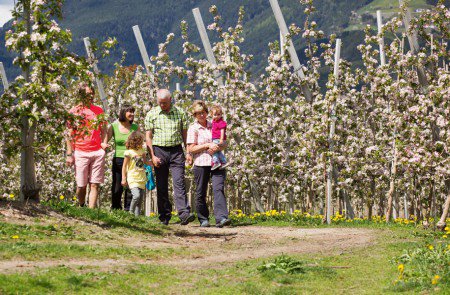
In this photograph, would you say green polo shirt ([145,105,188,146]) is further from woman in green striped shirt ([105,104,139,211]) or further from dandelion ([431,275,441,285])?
dandelion ([431,275,441,285])

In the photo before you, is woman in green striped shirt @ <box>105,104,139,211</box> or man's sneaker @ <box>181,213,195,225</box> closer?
man's sneaker @ <box>181,213,195,225</box>

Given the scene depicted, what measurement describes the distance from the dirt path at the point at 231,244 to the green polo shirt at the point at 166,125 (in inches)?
69.4

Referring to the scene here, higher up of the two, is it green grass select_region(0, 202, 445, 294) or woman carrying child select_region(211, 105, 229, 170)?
woman carrying child select_region(211, 105, 229, 170)

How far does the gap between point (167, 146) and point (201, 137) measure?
76 cm

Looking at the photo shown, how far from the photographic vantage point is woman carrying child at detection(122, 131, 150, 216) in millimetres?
16031

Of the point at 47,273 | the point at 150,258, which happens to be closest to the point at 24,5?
the point at 150,258

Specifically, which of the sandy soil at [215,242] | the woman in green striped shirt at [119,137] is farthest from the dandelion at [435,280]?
the woman in green striped shirt at [119,137]

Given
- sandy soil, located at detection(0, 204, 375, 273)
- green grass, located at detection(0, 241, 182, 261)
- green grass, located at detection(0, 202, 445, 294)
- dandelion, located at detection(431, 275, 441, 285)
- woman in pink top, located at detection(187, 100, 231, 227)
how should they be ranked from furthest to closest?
woman in pink top, located at detection(187, 100, 231, 227), sandy soil, located at detection(0, 204, 375, 273), green grass, located at detection(0, 241, 182, 261), dandelion, located at detection(431, 275, 441, 285), green grass, located at detection(0, 202, 445, 294)

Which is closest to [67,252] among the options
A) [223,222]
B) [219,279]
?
[219,279]

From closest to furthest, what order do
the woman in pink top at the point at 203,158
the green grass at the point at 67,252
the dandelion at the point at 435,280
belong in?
the dandelion at the point at 435,280 → the green grass at the point at 67,252 → the woman in pink top at the point at 203,158

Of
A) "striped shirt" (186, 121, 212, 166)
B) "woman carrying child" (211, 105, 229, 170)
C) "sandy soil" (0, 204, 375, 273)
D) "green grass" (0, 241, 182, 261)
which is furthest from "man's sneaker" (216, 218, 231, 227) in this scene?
"green grass" (0, 241, 182, 261)

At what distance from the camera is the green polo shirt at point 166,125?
49.4 feet

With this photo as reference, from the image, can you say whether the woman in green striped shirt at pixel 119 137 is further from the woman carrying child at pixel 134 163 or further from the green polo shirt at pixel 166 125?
the green polo shirt at pixel 166 125

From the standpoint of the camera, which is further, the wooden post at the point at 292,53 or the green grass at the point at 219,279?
the wooden post at the point at 292,53
